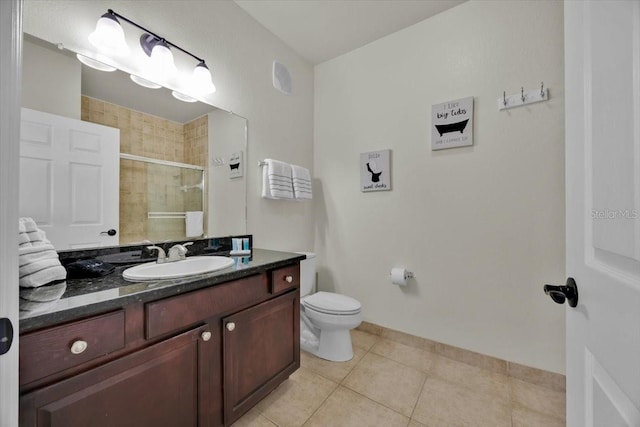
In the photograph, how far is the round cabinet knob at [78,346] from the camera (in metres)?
0.72

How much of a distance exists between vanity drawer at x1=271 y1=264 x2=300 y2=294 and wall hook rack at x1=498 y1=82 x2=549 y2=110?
1770 millimetres

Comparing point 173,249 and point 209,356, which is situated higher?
point 173,249

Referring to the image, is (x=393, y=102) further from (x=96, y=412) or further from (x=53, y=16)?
(x=96, y=412)

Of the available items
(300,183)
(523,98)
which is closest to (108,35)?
(300,183)

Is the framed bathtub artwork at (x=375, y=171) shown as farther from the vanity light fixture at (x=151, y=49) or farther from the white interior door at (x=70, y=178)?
the white interior door at (x=70, y=178)

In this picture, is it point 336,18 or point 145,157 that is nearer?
point 145,157

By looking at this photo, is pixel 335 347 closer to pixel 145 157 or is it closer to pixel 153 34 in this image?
pixel 145 157

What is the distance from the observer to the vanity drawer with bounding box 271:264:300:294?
4.57 feet

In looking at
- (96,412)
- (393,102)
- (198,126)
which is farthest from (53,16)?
(393,102)

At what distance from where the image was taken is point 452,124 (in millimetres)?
1885

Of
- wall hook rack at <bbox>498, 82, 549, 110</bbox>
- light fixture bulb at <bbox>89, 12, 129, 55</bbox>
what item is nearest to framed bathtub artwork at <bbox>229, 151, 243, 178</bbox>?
light fixture bulb at <bbox>89, 12, 129, 55</bbox>

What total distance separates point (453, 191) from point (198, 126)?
188 centimetres

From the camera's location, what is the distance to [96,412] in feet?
2.56

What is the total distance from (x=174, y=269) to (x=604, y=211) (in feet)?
5.03
